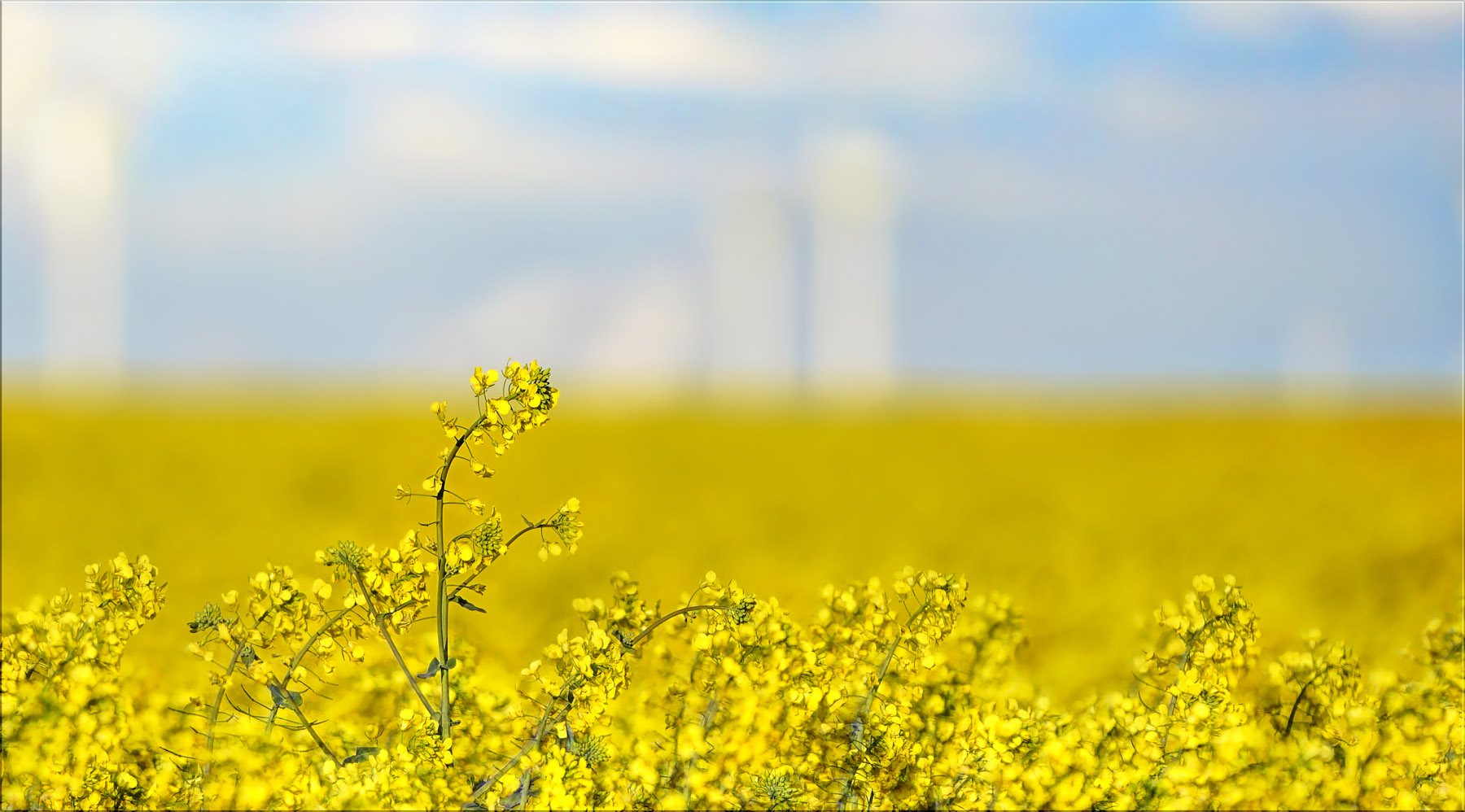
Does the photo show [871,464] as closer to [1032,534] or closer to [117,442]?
[1032,534]

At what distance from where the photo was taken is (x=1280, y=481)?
5781 mm

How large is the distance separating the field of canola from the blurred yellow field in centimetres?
2

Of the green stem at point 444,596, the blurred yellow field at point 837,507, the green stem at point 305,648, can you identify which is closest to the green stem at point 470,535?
the green stem at point 444,596

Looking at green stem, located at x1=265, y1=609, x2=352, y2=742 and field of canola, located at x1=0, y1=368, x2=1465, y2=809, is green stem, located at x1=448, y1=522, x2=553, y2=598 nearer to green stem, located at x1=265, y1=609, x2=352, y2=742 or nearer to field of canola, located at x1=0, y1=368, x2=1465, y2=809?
field of canola, located at x1=0, y1=368, x2=1465, y2=809

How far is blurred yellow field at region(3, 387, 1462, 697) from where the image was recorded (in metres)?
4.86

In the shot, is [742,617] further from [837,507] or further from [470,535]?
[837,507]

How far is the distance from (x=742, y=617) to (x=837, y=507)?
11.6 ft

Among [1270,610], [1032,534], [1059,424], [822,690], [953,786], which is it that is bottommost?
[953,786]

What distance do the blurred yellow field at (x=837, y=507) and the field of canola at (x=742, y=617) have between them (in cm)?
2

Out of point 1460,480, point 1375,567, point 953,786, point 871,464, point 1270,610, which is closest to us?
point 953,786

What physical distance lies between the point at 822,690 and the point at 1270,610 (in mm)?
3214

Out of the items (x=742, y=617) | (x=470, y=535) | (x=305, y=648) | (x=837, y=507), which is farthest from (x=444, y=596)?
(x=837, y=507)

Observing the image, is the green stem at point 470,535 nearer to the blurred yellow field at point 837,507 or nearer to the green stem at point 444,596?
the green stem at point 444,596

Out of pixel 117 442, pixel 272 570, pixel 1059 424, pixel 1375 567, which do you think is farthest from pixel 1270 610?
pixel 117 442
